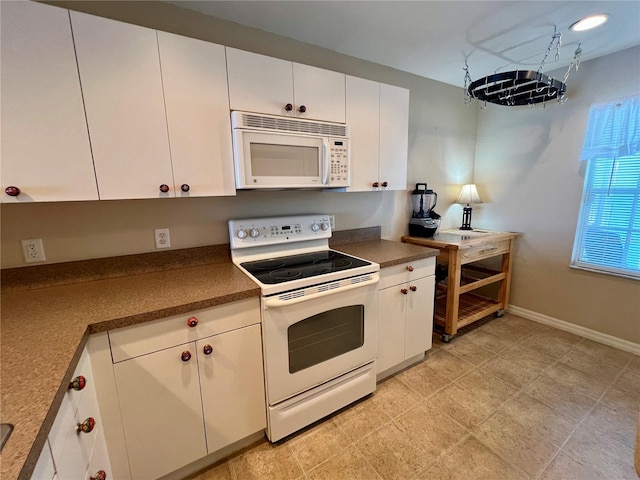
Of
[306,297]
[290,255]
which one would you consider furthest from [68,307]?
[290,255]

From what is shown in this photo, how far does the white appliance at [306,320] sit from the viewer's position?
4.78 ft

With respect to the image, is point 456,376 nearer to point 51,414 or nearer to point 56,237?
point 51,414

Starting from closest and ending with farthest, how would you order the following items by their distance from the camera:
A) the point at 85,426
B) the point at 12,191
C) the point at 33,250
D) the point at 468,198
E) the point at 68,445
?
the point at 68,445
the point at 85,426
the point at 12,191
the point at 33,250
the point at 468,198

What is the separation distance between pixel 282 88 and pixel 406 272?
142 cm

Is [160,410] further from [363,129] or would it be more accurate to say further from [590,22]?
[590,22]

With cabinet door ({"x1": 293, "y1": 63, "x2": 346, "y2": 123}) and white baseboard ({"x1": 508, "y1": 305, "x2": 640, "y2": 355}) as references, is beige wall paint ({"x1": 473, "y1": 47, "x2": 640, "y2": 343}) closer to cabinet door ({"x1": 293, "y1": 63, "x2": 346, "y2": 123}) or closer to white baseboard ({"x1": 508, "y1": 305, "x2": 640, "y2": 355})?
white baseboard ({"x1": 508, "y1": 305, "x2": 640, "y2": 355})

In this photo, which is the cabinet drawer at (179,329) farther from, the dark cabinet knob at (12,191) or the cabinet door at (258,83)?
the cabinet door at (258,83)

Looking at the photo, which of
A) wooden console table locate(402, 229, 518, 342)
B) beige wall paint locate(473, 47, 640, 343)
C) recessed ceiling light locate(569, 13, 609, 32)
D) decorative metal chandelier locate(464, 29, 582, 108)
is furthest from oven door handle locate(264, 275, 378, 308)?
beige wall paint locate(473, 47, 640, 343)

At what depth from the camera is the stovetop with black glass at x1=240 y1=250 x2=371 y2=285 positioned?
1.54 meters

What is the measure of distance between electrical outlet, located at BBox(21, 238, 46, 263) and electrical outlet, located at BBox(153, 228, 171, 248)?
496 mm

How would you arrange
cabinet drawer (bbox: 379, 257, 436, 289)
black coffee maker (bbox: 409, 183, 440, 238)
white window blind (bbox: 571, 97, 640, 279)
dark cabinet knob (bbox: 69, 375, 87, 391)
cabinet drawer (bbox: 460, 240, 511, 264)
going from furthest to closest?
black coffee maker (bbox: 409, 183, 440, 238) < cabinet drawer (bbox: 460, 240, 511, 264) < white window blind (bbox: 571, 97, 640, 279) < cabinet drawer (bbox: 379, 257, 436, 289) < dark cabinet knob (bbox: 69, 375, 87, 391)

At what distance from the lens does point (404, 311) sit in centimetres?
204

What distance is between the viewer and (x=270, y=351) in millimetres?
1444

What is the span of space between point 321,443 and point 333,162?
65.3 inches
